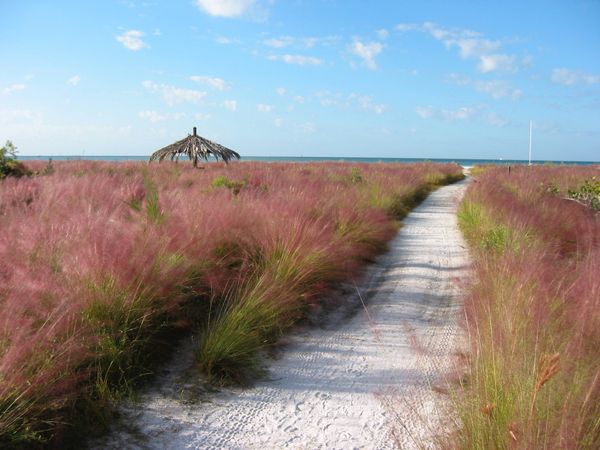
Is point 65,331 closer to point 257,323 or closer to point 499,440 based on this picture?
point 257,323

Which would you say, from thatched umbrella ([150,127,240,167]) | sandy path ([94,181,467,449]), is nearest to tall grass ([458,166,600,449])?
sandy path ([94,181,467,449])

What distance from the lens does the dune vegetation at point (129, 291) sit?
2604 mm

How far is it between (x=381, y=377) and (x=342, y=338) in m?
0.83

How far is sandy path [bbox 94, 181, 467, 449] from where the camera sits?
2.77m

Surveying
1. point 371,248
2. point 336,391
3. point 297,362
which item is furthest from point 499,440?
point 371,248

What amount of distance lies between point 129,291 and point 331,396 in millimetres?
1672

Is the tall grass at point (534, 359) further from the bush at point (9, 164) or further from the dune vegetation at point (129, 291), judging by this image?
the bush at point (9, 164)

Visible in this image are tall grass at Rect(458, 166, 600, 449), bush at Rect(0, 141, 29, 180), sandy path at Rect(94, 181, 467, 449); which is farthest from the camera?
bush at Rect(0, 141, 29, 180)

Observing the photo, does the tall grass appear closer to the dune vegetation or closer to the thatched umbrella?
the dune vegetation

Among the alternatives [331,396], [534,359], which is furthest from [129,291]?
[534,359]

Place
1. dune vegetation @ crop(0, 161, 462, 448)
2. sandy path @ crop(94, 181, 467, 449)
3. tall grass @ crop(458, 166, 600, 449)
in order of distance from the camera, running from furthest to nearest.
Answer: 1. sandy path @ crop(94, 181, 467, 449)
2. dune vegetation @ crop(0, 161, 462, 448)
3. tall grass @ crop(458, 166, 600, 449)

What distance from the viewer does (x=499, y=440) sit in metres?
2.02

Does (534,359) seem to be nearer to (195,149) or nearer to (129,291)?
(129,291)

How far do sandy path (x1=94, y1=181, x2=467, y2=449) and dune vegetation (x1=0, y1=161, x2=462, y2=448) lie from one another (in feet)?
0.75
